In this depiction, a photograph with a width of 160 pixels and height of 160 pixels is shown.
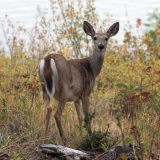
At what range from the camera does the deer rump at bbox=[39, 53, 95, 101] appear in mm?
7500

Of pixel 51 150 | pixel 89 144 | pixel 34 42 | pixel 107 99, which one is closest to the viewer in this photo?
pixel 51 150

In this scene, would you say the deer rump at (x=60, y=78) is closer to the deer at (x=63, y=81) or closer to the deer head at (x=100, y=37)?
the deer at (x=63, y=81)

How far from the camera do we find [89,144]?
271 inches

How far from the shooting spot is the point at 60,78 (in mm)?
7586

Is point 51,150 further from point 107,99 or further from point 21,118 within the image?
point 107,99

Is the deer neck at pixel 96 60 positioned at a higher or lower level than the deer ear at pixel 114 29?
lower

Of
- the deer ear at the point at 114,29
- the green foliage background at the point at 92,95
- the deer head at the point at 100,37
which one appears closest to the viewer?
the green foliage background at the point at 92,95

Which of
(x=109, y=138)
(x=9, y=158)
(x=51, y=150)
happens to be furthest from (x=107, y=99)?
(x=9, y=158)

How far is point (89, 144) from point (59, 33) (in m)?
7.37

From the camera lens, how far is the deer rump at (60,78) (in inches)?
295

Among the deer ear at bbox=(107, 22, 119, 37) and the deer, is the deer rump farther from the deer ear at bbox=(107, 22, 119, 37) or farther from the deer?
the deer ear at bbox=(107, 22, 119, 37)

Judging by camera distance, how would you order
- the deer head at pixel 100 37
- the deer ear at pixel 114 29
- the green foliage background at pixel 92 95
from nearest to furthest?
1. the green foliage background at pixel 92 95
2. the deer head at pixel 100 37
3. the deer ear at pixel 114 29

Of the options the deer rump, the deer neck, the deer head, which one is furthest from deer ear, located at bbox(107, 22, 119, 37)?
the deer rump

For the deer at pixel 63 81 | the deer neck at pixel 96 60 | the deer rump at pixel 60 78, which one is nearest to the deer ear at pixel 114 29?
the deer neck at pixel 96 60
